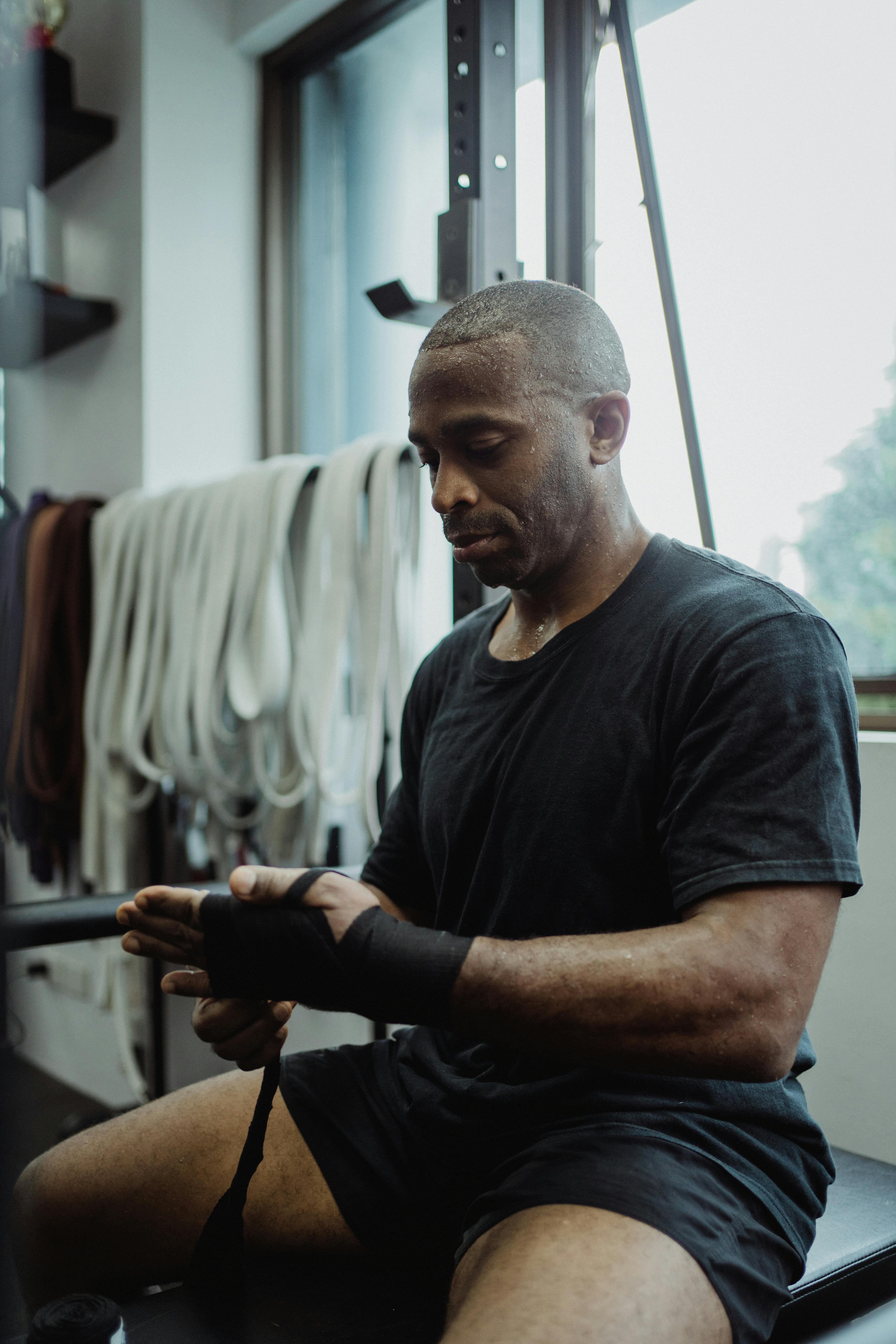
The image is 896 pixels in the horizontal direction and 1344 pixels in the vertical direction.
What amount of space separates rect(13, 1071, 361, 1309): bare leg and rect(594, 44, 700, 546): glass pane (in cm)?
108

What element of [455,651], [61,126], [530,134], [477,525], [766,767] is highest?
[61,126]

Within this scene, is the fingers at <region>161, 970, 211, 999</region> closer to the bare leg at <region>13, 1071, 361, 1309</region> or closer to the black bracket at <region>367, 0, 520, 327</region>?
the bare leg at <region>13, 1071, 361, 1309</region>

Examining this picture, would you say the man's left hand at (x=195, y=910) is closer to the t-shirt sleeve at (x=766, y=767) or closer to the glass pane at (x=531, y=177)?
the t-shirt sleeve at (x=766, y=767)

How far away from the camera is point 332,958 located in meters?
0.78

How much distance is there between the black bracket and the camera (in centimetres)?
138

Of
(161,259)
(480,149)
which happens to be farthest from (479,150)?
(161,259)

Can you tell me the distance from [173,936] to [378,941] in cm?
20

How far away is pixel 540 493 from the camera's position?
101cm

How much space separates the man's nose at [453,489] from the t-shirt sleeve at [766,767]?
278 millimetres

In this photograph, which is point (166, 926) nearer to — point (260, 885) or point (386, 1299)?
point (260, 885)

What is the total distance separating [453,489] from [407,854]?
444 millimetres

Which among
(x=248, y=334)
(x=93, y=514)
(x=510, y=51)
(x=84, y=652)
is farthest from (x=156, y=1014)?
(x=510, y=51)

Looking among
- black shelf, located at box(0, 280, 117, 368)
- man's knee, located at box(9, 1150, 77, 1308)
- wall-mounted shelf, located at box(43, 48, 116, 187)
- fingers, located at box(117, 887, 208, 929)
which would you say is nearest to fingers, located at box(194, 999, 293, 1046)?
fingers, located at box(117, 887, 208, 929)

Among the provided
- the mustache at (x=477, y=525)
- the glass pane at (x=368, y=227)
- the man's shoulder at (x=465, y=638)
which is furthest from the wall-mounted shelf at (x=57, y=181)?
the mustache at (x=477, y=525)
